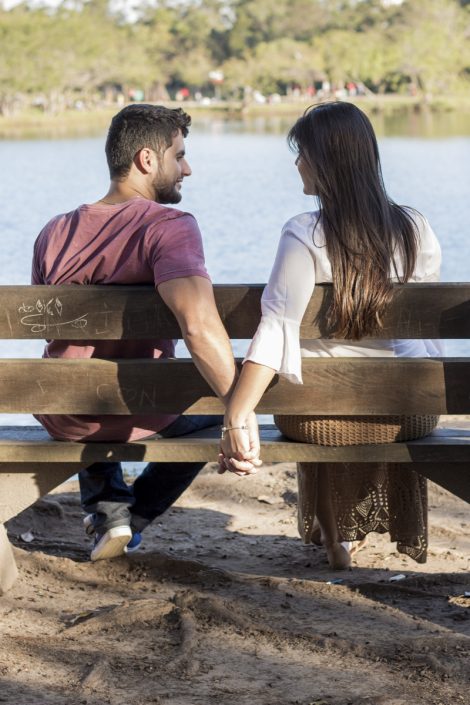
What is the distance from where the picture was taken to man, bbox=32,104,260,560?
9.75 feet

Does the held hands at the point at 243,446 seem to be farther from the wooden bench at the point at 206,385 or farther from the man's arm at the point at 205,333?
the wooden bench at the point at 206,385

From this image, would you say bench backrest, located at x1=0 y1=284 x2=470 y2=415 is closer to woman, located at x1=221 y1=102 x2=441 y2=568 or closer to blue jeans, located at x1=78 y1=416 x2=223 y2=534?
woman, located at x1=221 y1=102 x2=441 y2=568

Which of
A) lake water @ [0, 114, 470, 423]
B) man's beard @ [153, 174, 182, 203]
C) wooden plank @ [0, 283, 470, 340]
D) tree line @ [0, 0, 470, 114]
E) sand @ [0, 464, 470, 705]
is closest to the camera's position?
sand @ [0, 464, 470, 705]

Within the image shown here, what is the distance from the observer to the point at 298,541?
4141mm

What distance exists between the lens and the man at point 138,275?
297 centimetres

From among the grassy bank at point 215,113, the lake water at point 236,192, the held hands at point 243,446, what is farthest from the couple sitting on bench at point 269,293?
the grassy bank at point 215,113

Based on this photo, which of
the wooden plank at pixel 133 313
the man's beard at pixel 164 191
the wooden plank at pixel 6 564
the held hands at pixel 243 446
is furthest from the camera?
the man's beard at pixel 164 191

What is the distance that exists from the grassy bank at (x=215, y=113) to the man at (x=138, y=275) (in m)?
46.6

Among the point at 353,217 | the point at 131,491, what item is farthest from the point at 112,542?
the point at 353,217

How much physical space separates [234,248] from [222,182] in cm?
1007

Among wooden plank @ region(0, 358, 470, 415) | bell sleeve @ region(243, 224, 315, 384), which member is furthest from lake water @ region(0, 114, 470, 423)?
bell sleeve @ region(243, 224, 315, 384)

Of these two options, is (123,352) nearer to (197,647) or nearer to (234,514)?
(197,647)

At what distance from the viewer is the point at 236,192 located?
74.7 feet

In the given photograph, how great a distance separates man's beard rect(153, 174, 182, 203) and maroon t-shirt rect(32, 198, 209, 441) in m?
0.21
